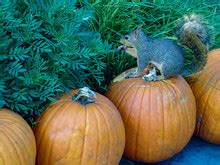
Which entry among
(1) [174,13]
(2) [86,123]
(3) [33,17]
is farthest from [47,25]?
(1) [174,13]

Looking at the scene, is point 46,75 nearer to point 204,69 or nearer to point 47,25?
point 47,25

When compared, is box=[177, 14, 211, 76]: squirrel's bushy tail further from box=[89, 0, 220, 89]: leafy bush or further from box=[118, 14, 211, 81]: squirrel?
box=[89, 0, 220, 89]: leafy bush

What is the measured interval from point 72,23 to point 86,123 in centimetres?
52

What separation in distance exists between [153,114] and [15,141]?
0.87m

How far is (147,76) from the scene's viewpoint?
254 centimetres

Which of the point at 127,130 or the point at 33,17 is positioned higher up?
the point at 33,17

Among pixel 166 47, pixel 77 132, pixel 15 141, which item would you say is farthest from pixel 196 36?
pixel 15 141

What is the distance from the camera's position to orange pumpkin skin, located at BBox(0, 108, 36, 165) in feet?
6.17

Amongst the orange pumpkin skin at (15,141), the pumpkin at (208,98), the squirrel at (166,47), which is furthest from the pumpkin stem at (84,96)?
the pumpkin at (208,98)

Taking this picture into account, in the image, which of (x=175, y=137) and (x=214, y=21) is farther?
(x=214, y=21)

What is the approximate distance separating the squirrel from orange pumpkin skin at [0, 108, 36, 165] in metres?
0.83

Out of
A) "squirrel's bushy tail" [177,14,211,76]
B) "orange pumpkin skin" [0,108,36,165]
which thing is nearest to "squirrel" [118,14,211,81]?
"squirrel's bushy tail" [177,14,211,76]

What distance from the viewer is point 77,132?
2.13 metres

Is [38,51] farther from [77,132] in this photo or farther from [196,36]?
[196,36]
